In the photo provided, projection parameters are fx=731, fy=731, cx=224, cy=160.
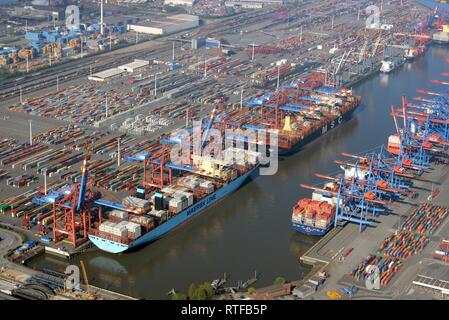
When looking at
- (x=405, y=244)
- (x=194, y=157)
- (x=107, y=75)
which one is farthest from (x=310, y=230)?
(x=107, y=75)

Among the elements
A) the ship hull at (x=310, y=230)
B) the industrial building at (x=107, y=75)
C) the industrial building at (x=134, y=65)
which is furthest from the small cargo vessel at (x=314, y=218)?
the industrial building at (x=134, y=65)

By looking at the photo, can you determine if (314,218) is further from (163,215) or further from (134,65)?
(134,65)

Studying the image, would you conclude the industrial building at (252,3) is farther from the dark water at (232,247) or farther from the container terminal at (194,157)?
the dark water at (232,247)

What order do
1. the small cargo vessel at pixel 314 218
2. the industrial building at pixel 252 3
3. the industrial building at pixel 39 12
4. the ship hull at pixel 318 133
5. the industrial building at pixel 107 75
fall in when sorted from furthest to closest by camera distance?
the industrial building at pixel 252 3 → the industrial building at pixel 39 12 → the industrial building at pixel 107 75 → the ship hull at pixel 318 133 → the small cargo vessel at pixel 314 218

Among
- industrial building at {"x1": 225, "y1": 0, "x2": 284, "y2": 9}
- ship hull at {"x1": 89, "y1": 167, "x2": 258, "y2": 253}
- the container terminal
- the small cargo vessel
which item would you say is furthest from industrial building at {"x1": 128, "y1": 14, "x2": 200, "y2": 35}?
the small cargo vessel

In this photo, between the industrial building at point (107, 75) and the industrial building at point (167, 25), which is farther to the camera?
the industrial building at point (167, 25)

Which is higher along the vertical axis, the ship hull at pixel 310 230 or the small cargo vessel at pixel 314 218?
the small cargo vessel at pixel 314 218

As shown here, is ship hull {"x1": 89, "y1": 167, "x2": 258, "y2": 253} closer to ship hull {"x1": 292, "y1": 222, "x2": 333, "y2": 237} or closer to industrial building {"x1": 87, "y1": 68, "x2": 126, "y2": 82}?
ship hull {"x1": 292, "y1": 222, "x2": 333, "y2": 237}
